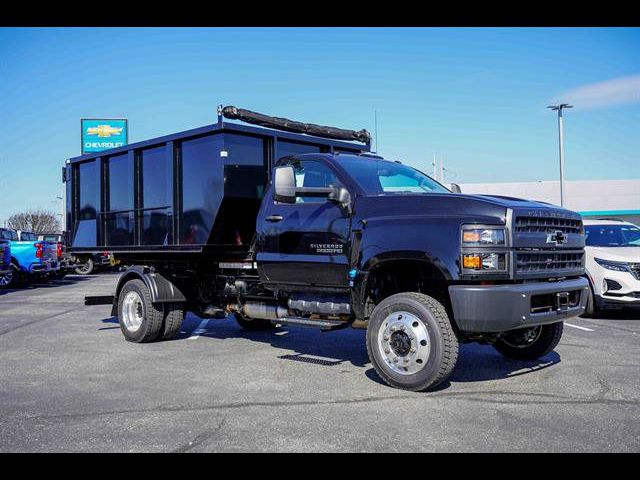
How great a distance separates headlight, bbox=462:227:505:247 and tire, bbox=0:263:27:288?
58.5 feet

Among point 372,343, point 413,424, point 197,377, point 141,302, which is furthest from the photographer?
point 141,302

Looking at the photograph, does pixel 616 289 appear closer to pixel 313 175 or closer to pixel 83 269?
pixel 313 175

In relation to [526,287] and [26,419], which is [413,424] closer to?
[526,287]

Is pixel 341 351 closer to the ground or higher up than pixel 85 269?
closer to the ground

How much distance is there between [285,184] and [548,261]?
102 inches

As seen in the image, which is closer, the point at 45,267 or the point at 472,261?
the point at 472,261

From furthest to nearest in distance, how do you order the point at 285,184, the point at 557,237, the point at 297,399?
the point at 285,184
the point at 557,237
the point at 297,399

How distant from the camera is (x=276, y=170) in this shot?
6543 millimetres

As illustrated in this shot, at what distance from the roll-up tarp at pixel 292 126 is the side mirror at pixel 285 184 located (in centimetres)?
193

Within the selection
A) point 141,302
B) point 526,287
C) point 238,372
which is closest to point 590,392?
point 526,287

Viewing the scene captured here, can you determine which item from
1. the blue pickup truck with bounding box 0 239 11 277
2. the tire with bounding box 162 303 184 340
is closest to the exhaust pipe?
the tire with bounding box 162 303 184 340

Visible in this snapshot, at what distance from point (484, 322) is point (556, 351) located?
8.93 ft

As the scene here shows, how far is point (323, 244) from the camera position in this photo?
668 centimetres

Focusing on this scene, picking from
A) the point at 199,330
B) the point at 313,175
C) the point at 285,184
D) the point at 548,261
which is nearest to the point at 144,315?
the point at 199,330
